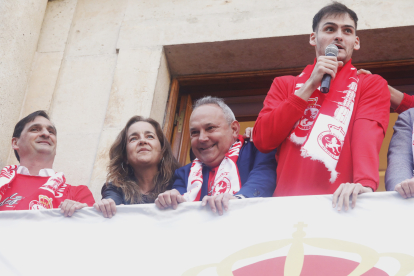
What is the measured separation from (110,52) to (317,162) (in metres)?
2.69

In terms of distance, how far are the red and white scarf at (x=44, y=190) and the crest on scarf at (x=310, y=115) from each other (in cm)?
157

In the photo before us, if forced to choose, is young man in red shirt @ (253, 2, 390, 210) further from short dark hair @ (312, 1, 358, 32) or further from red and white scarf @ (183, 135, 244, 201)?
short dark hair @ (312, 1, 358, 32)

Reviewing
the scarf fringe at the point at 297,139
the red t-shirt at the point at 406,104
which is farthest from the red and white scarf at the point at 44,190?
the red t-shirt at the point at 406,104

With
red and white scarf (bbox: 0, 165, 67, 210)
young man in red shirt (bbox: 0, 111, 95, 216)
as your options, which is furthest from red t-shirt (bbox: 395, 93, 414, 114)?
red and white scarf (bbox: 0, 165, 67, 210)

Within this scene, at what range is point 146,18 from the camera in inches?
194

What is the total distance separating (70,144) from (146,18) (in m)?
1.35

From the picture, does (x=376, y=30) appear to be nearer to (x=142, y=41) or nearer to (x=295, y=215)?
(x=142, y=41)

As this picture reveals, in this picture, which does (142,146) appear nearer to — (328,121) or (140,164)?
(140,164)

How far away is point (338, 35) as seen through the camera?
321 cm

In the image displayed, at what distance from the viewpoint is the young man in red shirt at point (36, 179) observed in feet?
11.0

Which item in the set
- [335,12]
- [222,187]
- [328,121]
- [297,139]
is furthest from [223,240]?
[335,12]

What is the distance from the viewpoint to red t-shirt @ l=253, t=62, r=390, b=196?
2.72 m

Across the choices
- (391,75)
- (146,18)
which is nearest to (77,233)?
(146,18)

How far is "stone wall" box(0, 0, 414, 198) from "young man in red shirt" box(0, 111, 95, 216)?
1.40ft
